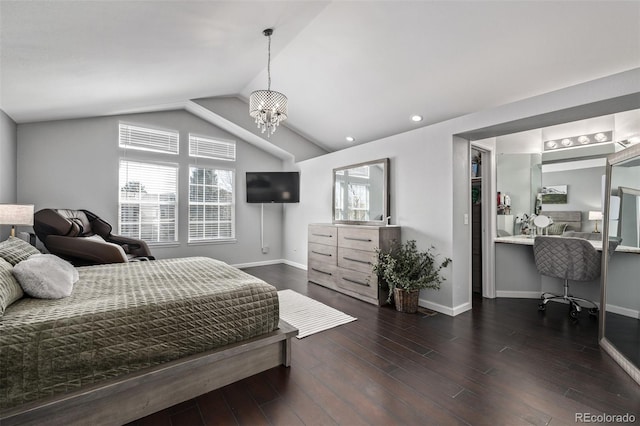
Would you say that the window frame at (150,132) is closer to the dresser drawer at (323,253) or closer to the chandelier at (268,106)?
the chandelier at (268,106)

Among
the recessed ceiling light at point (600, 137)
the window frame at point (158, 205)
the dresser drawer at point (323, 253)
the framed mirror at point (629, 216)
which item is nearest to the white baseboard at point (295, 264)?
the dresser drawer at point (323, 253)

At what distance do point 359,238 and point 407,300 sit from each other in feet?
3.35

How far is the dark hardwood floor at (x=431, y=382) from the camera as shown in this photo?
5.35 feet

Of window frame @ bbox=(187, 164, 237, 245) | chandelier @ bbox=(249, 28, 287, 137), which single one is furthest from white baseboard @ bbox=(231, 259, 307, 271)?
chandelier @ bbox=(249, 28, 287, 137)

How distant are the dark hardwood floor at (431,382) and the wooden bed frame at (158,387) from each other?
0.22 feet

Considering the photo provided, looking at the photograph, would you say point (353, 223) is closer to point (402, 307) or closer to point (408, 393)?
point (402, 307)

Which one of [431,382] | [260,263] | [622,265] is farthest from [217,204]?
[622,265]

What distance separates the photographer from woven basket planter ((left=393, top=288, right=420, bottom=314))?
3.33 metres

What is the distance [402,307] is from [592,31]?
10.5 feet

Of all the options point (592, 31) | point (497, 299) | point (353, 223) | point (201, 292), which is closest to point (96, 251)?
point (201, 292)

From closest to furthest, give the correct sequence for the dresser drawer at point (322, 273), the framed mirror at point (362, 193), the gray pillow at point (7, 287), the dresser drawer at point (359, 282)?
the gray pillow at point (7, 287) < the dresser drawer at point (359, 282) < the framed mirror at point (362, 193) < the dresser drawer at point (322, 273)

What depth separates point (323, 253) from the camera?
4.54 meters

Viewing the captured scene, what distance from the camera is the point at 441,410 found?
1.67 metres

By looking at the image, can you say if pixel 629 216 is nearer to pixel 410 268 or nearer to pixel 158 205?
pixel 410 268
